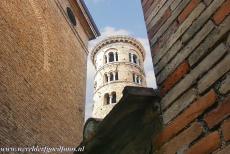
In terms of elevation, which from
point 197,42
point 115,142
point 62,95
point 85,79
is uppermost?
point 85,79

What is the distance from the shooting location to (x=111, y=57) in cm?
4238

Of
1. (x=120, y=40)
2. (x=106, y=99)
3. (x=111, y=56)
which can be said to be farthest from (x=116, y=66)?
(x=106, y=99)

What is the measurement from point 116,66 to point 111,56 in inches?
72.9

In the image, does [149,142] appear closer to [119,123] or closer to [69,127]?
[119,123]

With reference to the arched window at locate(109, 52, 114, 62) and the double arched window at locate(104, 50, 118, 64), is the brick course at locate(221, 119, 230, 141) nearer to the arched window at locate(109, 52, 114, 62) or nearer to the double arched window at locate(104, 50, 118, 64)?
the double arched window at locate(104, 50, 118, 64)

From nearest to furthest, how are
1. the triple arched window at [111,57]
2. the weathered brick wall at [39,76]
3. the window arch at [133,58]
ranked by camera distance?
1. the weathered brick wall at [39,76]
2. the window arch at [133,58]
3. the triple arched window at [111,57]

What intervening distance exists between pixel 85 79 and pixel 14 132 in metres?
5.20

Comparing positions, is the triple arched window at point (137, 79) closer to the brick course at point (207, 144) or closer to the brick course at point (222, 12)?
the brick course at point (222, 12)

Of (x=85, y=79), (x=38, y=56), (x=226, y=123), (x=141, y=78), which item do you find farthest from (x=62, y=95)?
(x=141, y=78)

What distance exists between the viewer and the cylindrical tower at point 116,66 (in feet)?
129

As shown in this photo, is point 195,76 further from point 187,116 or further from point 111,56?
point 111,56

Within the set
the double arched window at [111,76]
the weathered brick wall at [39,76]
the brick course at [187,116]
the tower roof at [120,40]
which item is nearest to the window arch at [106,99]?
the double arched window at [111,76]

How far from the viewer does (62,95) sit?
8828mm

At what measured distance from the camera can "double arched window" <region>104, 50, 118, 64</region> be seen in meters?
41.8
